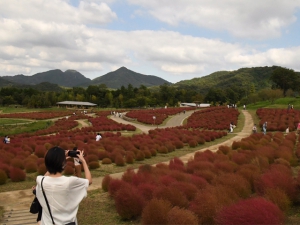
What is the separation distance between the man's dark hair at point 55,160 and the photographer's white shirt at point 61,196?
0.12m

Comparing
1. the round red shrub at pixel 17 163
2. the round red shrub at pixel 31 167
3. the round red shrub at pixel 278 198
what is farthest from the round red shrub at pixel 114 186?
the round red shrub at pixel 17 163

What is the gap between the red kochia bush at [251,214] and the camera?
19.3 ft

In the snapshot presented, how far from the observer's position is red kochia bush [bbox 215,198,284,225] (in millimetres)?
5883

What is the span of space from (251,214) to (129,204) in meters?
3.60

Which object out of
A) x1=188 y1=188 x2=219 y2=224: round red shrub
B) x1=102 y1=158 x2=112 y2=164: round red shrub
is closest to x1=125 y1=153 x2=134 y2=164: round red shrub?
x1=102 y1=158 x2=112 y2=164: round red shrub

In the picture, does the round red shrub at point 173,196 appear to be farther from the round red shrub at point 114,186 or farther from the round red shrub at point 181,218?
the round red shrub at point 114,186

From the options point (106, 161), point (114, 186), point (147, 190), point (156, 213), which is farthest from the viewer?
point (106, 161)

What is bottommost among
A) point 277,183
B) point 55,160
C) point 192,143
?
point 192,143

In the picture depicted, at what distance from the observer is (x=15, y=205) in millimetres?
10055

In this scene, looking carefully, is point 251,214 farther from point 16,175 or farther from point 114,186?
point 16,175

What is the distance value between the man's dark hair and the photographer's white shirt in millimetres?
115

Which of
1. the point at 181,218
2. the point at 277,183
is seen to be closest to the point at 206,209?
the point at 181,218

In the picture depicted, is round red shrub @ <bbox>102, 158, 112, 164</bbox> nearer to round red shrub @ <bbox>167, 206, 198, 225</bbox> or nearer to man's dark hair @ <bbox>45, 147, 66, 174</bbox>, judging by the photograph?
round red shrub @ <bbox>167, 206, 198, 225</bbox>

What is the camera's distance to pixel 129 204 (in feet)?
27.2
